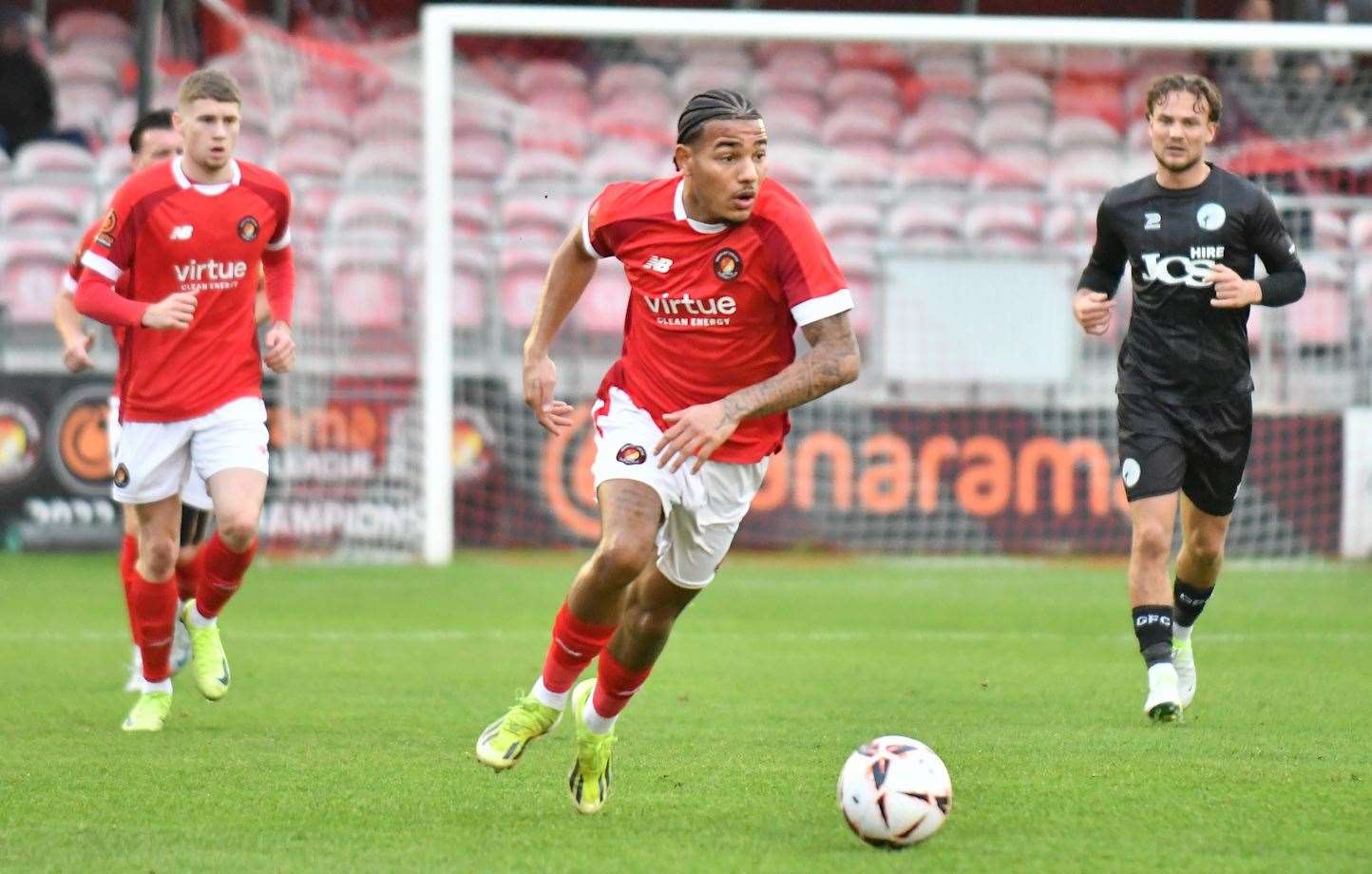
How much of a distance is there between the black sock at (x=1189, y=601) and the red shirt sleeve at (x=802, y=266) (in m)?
2.94

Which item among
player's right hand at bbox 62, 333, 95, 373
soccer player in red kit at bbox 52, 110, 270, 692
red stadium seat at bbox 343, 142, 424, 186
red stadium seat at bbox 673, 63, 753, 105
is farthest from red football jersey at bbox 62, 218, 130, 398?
red stadium seat at bbox 673, 63, 753, 105

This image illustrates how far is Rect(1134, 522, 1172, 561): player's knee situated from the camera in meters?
7.25

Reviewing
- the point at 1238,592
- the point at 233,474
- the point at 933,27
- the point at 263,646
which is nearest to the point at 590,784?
the point at 233,474

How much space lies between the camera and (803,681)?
8.29 metres

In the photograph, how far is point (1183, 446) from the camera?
24.4 ft

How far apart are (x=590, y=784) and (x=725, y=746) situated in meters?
1.16

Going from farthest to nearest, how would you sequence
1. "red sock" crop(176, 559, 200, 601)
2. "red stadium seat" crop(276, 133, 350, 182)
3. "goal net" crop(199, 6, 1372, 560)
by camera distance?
"red stadium seat" crop(276, 133, 350, 182) < "goal net" crop(199, 6, 1372, 560) < "red sock" crop(176, 559, 200, 601)

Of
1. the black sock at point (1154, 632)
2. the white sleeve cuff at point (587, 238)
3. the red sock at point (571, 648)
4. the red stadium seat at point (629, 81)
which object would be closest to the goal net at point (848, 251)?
the red stadium seat at point (629, 81)

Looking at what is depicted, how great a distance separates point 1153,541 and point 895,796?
286 centimetres

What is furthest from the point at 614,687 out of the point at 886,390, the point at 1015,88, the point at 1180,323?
the point at 1015,88

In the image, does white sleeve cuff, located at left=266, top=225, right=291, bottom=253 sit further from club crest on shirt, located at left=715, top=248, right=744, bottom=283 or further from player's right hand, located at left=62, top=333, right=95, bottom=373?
club crest on shirt, located at left=715, top=248, right=744, bottom=283

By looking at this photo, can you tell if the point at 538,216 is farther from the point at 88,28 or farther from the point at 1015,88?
the point at 88,28

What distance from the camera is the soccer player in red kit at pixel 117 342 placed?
8.03 m

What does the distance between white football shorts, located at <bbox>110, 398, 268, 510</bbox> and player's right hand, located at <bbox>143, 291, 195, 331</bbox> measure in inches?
24.7
